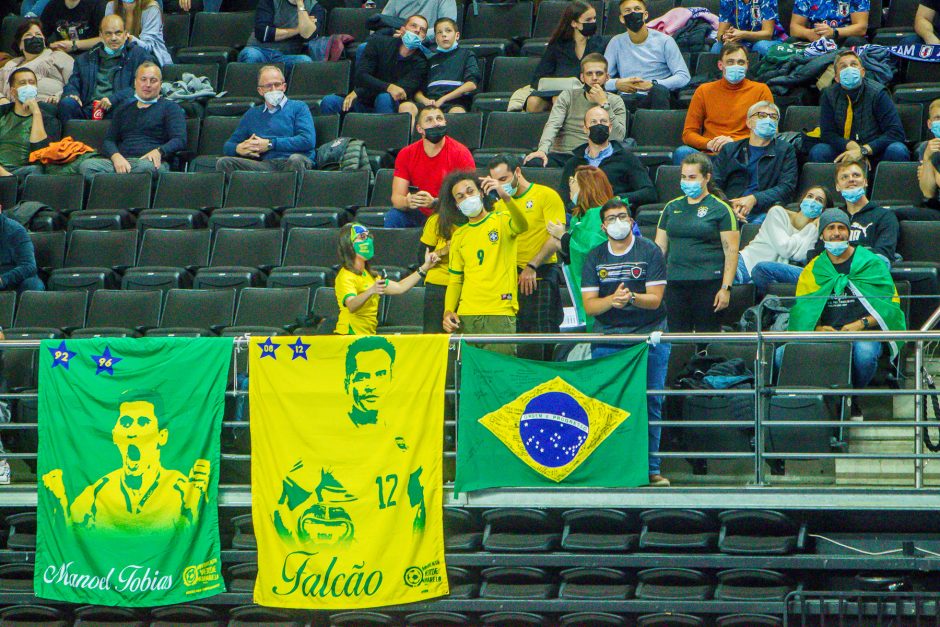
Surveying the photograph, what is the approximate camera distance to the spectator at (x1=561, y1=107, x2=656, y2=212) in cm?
885

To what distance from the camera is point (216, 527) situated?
7.77 meters

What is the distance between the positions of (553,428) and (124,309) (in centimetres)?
338

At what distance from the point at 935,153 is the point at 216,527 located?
16.3 feet

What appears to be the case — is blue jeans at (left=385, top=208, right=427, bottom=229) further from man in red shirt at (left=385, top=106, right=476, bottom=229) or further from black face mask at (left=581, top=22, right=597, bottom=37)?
black face mask at (left=581, top=22, right=597, bottom=37)

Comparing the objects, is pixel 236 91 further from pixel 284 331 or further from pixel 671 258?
pixel 671 258

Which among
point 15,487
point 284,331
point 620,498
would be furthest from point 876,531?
point 15,487

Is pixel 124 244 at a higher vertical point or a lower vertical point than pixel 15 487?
higher

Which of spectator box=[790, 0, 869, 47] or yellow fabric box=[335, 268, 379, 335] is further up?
spectator box=[790, 0, 869, 47]

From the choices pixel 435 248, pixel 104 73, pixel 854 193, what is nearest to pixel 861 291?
pixel 854 193

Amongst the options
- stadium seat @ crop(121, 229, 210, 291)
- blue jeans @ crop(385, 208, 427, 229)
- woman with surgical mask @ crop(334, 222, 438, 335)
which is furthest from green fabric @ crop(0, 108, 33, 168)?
woman with surgical mask @ crop(334, 222, 438, 335)

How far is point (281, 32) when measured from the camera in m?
12.3

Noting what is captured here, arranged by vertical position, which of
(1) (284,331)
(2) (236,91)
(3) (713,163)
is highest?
(2) (236,91)

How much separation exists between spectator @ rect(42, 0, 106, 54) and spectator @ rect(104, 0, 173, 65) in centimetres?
41

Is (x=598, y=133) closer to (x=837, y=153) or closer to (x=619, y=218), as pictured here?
(x=619, y=218)
